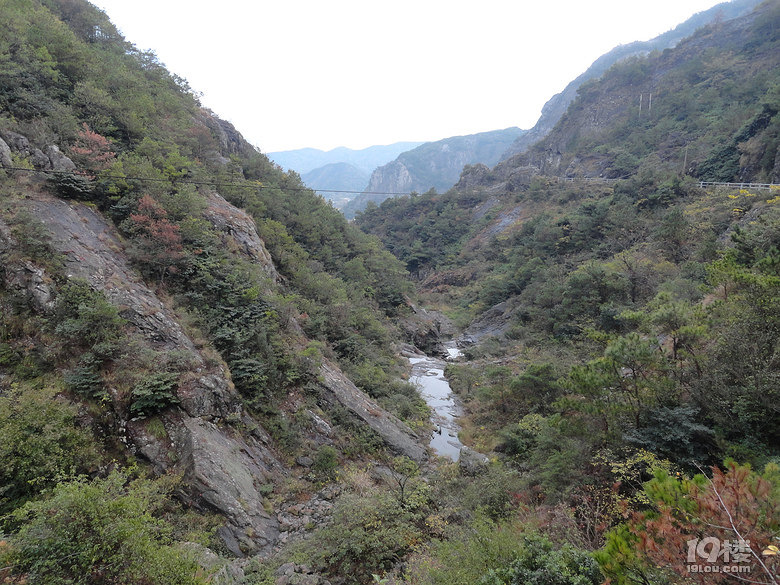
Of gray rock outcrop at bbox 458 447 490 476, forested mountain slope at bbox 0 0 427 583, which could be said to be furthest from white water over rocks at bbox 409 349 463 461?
gray rock outcrop at bbox 458 447 490 476

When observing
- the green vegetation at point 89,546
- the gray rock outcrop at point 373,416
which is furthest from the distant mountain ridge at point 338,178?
the green vegetation at point 89,546

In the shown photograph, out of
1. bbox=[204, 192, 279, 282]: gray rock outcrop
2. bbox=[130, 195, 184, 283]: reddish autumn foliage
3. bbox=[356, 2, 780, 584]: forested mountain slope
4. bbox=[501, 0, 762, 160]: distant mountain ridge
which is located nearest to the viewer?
bbox=[356, 2, 780, 584]: forested mountain slope

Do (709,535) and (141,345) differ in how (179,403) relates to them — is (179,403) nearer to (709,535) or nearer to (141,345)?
(141,345)

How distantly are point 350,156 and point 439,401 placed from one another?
19465 cm

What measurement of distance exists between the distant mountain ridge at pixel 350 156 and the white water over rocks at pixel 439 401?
160 metres

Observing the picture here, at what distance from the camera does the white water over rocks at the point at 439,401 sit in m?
13.0

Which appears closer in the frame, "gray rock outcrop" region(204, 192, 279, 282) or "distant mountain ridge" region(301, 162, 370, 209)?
"gray rock outcrop" region(204, 192, 279, 282)

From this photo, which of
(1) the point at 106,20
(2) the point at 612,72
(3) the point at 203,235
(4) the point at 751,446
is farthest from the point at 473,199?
(4) the point at 751,446

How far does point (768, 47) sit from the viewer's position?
40281mm

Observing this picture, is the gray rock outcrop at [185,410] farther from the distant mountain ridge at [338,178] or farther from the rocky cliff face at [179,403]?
the distant mountain ridge at [338,178]

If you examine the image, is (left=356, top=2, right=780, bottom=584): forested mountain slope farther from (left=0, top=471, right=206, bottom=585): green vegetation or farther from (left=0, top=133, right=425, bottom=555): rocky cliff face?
(left=0, top=133, right=425, bottom=555): rocky cliff face

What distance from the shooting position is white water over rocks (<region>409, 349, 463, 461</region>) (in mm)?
13023

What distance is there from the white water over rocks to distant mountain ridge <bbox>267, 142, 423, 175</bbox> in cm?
16031

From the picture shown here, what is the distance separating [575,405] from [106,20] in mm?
31450
